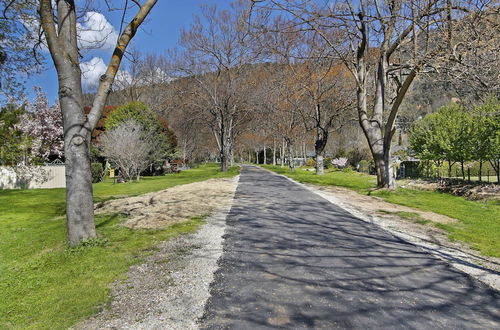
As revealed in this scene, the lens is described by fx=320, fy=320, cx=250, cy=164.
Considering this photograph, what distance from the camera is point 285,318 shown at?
266 centimetres

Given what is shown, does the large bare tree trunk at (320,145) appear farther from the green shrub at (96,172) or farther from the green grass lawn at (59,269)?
the green grass lawn at (59,269)

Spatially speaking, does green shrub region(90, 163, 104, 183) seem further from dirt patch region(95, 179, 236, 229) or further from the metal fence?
dirt patch region(95, 179, 236, 229)

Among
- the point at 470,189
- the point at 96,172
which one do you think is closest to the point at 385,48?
the point at 470,189

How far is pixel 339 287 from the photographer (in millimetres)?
3277

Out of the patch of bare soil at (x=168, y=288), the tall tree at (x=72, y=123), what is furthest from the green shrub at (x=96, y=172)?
the tall tree at (x=72, y=123)

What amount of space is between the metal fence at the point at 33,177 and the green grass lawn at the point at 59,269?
16.2m

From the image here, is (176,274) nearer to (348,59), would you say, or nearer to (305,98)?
(348,59)

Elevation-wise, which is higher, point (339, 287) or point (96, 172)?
point (96, 172)

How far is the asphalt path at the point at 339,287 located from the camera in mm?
2652

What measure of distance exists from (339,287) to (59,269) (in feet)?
11.2

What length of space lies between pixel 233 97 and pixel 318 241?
24.9m

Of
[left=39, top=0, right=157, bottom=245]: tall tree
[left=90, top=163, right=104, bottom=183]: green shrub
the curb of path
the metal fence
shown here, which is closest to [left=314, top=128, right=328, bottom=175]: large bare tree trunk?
[left=90, top=163, right=104, bottom=183]: green shrub

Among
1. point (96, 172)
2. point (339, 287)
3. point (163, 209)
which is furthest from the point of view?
point (96, 172)

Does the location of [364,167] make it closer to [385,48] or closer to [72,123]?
[385,48]
